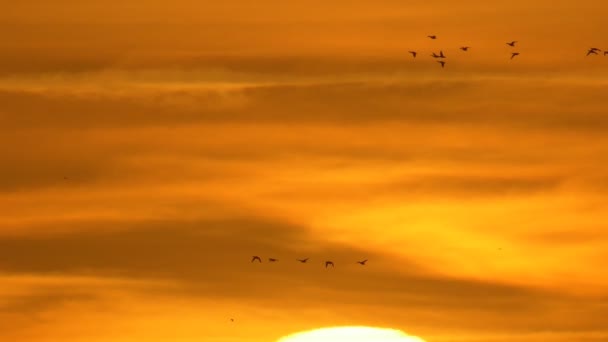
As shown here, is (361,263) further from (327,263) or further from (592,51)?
(592,51)

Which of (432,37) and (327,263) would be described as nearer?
(432,37)

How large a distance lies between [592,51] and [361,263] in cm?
10566

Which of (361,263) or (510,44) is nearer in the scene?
(510,44)

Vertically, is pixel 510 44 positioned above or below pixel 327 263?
above

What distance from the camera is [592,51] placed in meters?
104

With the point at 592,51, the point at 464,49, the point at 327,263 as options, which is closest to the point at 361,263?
the point at 327,263

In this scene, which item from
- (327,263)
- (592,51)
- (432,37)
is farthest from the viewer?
(327,263)

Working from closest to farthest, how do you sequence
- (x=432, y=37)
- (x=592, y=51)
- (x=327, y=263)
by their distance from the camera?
(x=432, y=37) < (x=592, y=51) < (x=327, y=263)

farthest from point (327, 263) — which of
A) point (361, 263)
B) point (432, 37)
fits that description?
point (432, 37)

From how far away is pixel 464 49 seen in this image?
98.7m

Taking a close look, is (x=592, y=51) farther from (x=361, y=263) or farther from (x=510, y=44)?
(x=361, y=263)

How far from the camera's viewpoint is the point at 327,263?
144m

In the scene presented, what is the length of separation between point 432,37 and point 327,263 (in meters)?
92.8

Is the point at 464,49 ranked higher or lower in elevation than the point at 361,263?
higher
